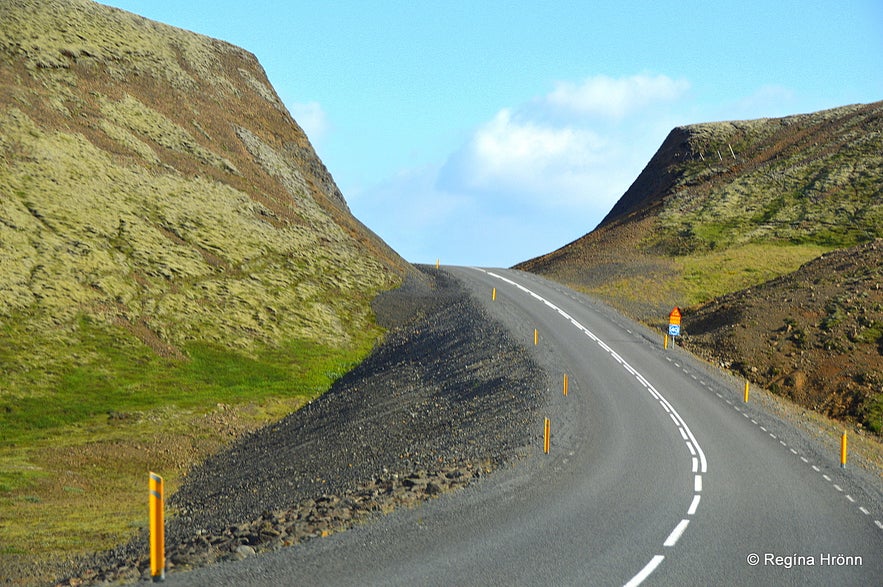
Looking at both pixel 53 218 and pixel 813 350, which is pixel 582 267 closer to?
pixel 813 350

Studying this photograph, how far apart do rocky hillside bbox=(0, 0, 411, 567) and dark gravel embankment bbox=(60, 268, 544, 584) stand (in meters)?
2.88

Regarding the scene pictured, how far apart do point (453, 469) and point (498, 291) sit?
125ft

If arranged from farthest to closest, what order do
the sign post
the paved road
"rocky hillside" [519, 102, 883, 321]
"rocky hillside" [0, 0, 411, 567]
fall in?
"rocky hillside" [519, 102, 883, 321]
the sign post
"rocky hillside" [0, 0, 411, 567]
the paved road

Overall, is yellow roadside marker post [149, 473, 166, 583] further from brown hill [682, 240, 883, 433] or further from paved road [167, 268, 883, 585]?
brown hill [682, 240, 883, 433]

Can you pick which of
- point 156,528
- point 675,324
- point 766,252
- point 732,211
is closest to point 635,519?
point 156,528

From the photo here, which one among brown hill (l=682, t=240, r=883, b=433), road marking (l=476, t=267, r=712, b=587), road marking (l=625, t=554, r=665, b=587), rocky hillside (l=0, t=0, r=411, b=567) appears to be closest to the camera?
road marking (l=625, t=554, r=665, b=587)

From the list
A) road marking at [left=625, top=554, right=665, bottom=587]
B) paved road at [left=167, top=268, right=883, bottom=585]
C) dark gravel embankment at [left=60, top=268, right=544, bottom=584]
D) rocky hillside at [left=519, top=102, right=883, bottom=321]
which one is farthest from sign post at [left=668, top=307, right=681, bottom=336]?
road marking at [left=625, top=554, right=665, bottom=587]

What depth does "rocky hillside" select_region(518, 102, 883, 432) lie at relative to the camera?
4147 centimetres

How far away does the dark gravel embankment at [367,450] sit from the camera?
17.2 meters

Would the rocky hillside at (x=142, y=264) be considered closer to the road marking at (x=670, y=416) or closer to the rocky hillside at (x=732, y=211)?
the road marking at (x=670, y=416)

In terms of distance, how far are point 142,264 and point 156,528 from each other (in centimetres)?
4662

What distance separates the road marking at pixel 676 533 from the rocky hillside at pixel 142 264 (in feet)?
54.8

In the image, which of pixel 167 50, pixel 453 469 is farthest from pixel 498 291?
pixel 167 50

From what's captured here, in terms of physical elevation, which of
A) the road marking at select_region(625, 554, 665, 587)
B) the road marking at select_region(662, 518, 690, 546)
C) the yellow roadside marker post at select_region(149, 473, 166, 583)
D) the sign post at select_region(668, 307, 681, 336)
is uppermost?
the sign post at select_region(668, 307, 681, 336)
